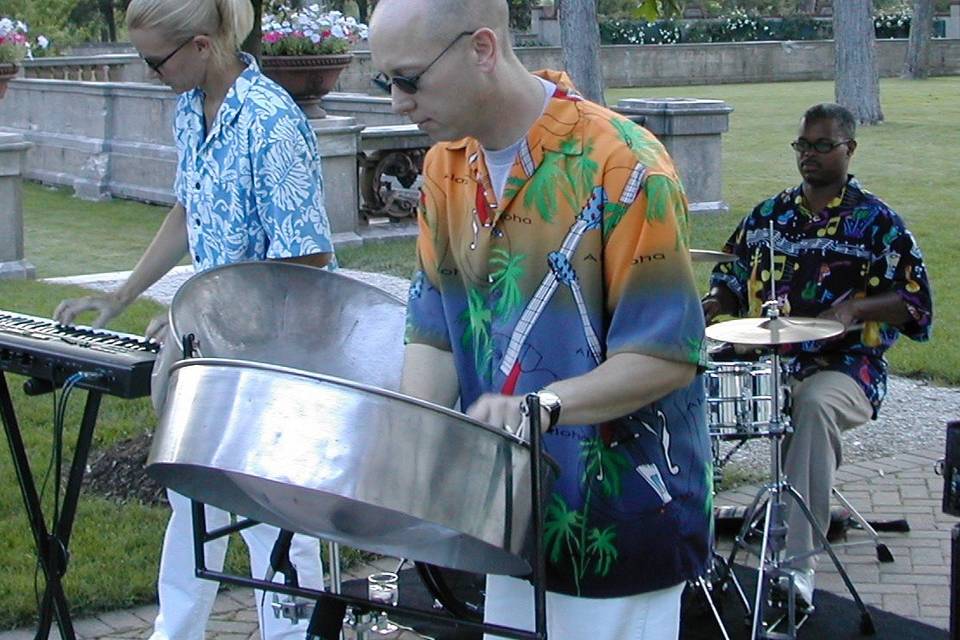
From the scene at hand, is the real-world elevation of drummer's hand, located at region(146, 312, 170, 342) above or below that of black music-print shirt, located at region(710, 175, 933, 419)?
above

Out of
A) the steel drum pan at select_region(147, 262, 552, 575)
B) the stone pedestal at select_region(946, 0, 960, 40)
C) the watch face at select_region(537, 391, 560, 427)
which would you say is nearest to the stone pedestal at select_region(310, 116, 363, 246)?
the steel drum pan at select_region(147, 262, 552, 575)

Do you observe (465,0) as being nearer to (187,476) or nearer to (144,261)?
(187,476)

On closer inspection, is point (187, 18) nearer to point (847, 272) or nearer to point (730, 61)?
point (847, 272)

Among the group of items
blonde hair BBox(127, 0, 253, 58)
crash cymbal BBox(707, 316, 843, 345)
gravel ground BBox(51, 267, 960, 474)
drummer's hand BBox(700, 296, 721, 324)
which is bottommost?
gravel ground BBox(51, 267, 960, 474)

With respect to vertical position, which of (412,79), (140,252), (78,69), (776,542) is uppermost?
(412,79)

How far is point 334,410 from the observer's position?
59.6 inches

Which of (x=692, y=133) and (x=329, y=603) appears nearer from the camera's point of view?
(x=329, y=603)

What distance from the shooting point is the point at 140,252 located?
9.23 meters

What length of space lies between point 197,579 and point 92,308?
1.84 ft

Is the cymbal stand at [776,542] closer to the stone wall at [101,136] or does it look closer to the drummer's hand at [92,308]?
the drummer's hand at [92,308]

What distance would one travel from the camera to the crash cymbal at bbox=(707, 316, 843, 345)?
129 inches

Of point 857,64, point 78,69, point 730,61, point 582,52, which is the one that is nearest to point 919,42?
point 730,61

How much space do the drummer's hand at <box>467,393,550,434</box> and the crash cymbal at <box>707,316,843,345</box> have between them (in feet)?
5.59

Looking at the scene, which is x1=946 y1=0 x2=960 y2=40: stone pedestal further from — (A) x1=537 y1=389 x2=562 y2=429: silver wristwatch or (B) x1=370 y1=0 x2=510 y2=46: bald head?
(A) x1=537 y1=389 x2=562 y2=429: silver wristwatch
